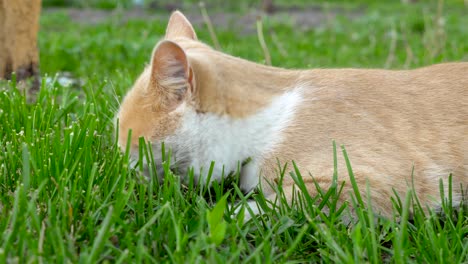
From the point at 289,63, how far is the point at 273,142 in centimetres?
280

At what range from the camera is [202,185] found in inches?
79.8

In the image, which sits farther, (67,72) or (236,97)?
(67,72)

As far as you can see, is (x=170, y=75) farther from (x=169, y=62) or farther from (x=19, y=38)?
(x=19, y=38)

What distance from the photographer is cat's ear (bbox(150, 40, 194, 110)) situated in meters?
1.94

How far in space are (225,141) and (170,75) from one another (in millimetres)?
283

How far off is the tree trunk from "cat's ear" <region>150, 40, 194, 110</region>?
153 cm

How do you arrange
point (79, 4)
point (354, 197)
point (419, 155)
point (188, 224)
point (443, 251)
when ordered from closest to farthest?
1. point (443, 251)
2. point (188, 224)
3. point (354, 197)
4. point (419, 155)
5. point (79, 4)

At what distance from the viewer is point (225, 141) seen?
2082 millimetres

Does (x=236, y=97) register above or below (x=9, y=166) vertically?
above

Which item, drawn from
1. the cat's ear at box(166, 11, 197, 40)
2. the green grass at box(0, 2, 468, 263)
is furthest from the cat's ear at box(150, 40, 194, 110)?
the cat's ear at box(166, 11, 197, 40)

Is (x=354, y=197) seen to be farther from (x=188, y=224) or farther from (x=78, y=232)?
(x=78, y=232)

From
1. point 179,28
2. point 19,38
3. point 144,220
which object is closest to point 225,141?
point 144,220

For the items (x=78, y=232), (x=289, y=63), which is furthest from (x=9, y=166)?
(x=289, y=63)

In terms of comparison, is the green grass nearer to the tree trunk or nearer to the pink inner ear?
the pink inner ear
